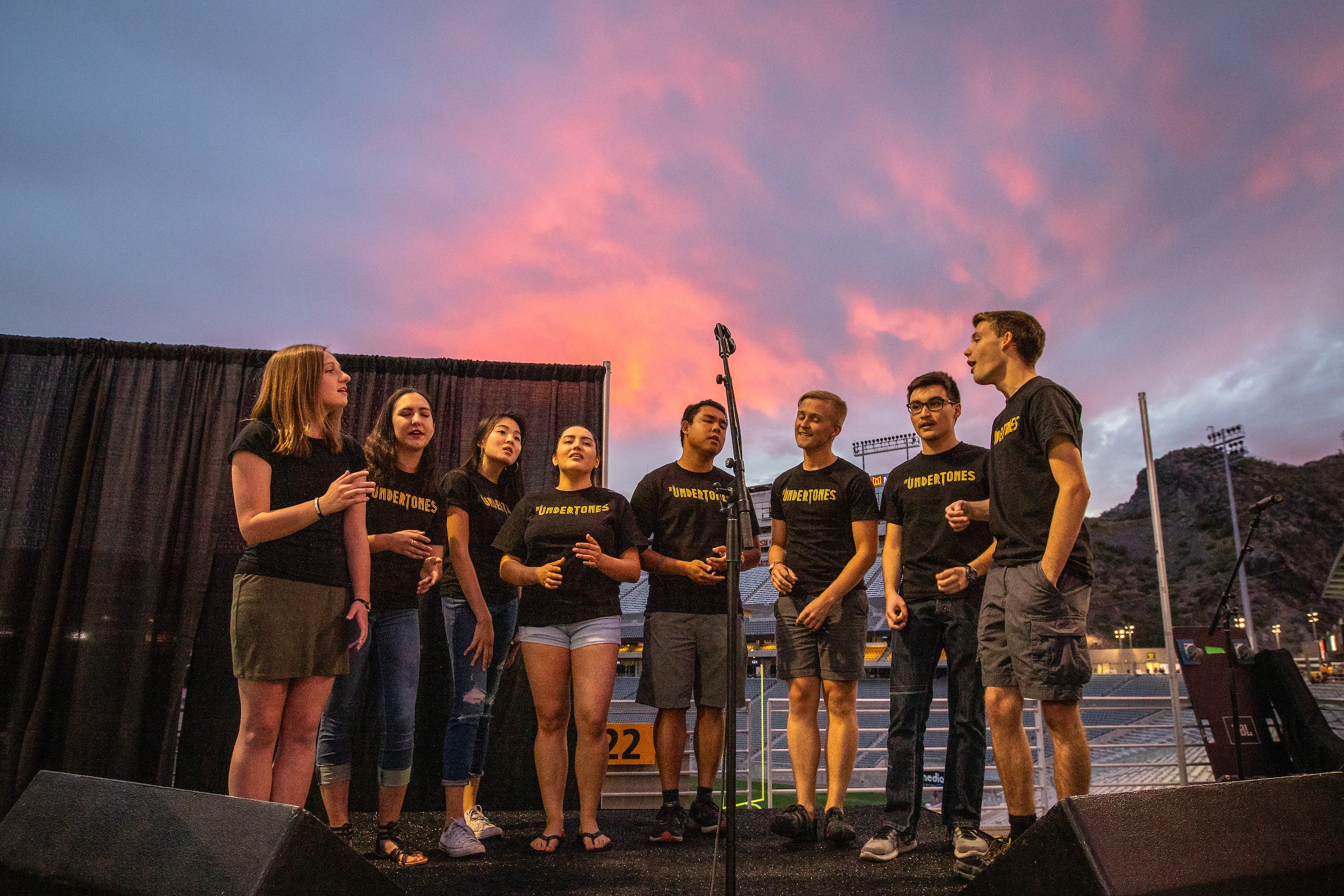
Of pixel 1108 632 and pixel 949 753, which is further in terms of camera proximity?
Result: pixel 1108 632

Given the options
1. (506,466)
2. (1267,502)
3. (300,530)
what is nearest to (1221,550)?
(1267,502)

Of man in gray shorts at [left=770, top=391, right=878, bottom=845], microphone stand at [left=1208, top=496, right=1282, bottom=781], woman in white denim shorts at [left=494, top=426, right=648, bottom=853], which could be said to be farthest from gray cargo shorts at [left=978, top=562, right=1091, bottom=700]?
microphone stand at [left=1208, top=496, right=1282, bottom=781]

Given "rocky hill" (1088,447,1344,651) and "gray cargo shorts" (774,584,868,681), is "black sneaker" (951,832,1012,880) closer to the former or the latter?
"gray cargo shorts" (774,584,868,681)

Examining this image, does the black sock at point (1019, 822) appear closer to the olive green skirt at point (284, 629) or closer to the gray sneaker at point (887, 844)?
the gray sneaker at point (887, 844)

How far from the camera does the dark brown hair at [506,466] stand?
329 cm

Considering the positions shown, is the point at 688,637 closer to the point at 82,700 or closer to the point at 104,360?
the point at 82,700

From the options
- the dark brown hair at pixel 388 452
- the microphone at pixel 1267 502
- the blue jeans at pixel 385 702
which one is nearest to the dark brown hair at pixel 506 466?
the dark brown hair at pixel 388 452

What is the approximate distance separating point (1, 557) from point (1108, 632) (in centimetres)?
6210

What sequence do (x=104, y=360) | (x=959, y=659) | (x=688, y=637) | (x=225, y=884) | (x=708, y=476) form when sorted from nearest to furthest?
(x=225, y=884) → (x=959, y=659) → (x=688, y=637) → (x=708, y=476) → (x=104, y=360)

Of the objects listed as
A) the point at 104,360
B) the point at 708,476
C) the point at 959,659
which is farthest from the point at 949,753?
the point at 104,360

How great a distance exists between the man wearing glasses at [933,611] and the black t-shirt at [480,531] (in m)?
1.59

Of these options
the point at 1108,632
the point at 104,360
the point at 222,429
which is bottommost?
the point at 1108,632

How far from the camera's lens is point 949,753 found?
104 inches

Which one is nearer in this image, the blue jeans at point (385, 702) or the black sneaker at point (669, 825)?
the blue jeans at point (385, 702)
